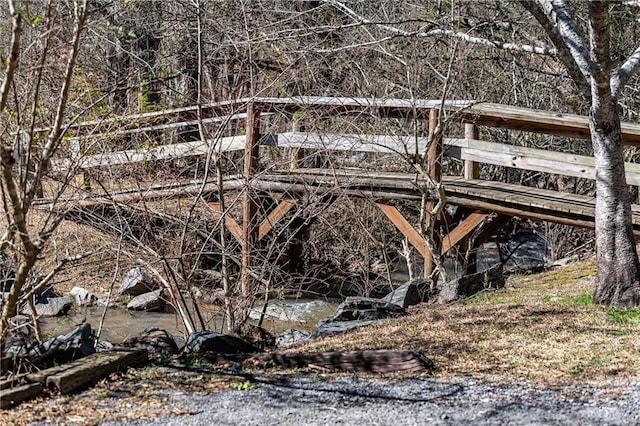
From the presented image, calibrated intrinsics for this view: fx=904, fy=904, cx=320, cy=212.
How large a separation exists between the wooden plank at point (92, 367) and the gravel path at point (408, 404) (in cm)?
63

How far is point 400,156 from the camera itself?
10945 millimetres

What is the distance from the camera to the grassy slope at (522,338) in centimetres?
581

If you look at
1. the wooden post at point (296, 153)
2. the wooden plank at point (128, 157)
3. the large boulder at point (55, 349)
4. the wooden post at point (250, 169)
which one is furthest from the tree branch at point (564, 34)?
the wooden post at point (296, 153)

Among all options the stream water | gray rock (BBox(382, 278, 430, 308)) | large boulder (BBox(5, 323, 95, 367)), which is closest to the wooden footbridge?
gray rock (BBox(382, 278, 430, 308))

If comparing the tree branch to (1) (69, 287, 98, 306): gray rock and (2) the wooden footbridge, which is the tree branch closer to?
(2) the wooden footbridge

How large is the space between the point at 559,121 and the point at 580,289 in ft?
5.95

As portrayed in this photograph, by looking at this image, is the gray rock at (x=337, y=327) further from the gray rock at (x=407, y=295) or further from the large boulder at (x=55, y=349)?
the large boulder at (x=55, y=349)

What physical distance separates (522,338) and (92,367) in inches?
121

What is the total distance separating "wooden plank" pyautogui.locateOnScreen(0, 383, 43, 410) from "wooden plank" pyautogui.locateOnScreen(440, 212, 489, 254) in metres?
6.37

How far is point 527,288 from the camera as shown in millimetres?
9523

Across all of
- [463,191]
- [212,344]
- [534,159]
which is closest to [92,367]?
[212,344]

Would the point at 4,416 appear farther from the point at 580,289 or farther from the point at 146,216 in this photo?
the point at 580,289

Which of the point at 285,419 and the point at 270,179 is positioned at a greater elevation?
the point at 270,179

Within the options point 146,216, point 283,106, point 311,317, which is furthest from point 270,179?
point 146,216
